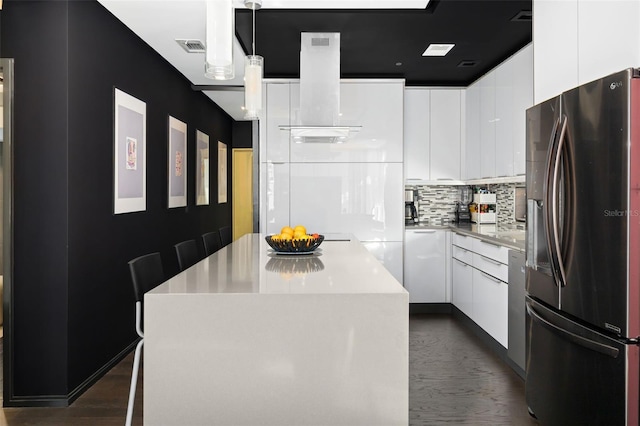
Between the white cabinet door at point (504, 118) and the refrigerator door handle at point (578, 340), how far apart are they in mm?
Answer: 2011

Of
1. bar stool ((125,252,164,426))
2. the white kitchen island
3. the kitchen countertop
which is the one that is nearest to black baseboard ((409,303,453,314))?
the kitchen countertop

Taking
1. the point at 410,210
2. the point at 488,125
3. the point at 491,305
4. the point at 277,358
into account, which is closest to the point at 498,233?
the point at 491,305

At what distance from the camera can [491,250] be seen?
13.1 ft

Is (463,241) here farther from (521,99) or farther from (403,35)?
(403,35)

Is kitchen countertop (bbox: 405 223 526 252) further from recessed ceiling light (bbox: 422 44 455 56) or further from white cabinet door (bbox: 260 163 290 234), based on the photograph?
recessed ceiling light (bbox: 422 44 455 56)

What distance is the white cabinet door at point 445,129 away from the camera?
5605mm

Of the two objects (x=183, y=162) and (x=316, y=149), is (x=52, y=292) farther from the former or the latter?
(x=316, y=149)

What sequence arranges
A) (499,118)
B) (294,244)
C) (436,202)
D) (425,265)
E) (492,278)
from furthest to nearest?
1. (436,202)
2. (425,265)
3. (499,118)
4. (492,278)
5. (294,244)

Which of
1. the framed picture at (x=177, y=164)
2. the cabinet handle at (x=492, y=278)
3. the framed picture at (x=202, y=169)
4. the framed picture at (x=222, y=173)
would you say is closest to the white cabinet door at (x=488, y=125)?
the cabinet handle at (x=492, y=278)

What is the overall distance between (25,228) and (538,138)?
2968mm

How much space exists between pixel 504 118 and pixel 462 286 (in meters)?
1.66

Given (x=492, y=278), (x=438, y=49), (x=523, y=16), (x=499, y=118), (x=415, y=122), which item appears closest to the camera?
(x=523, y=16)

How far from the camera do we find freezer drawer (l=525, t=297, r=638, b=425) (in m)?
2.02

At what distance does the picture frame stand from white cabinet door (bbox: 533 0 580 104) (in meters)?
4.11
